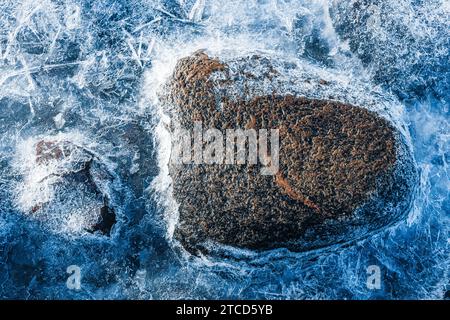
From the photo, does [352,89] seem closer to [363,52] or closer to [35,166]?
[363,52]

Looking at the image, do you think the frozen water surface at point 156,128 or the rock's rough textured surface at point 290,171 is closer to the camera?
the rock's rough textured surface at point 290,171

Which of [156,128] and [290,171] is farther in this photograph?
[156,128]

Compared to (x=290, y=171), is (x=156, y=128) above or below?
below

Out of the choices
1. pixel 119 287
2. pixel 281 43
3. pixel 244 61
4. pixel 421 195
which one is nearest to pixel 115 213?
pixel 119 287

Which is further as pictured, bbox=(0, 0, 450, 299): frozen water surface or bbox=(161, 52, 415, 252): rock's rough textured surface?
bbox=(0, 0, 450, 299): frozen water surface
